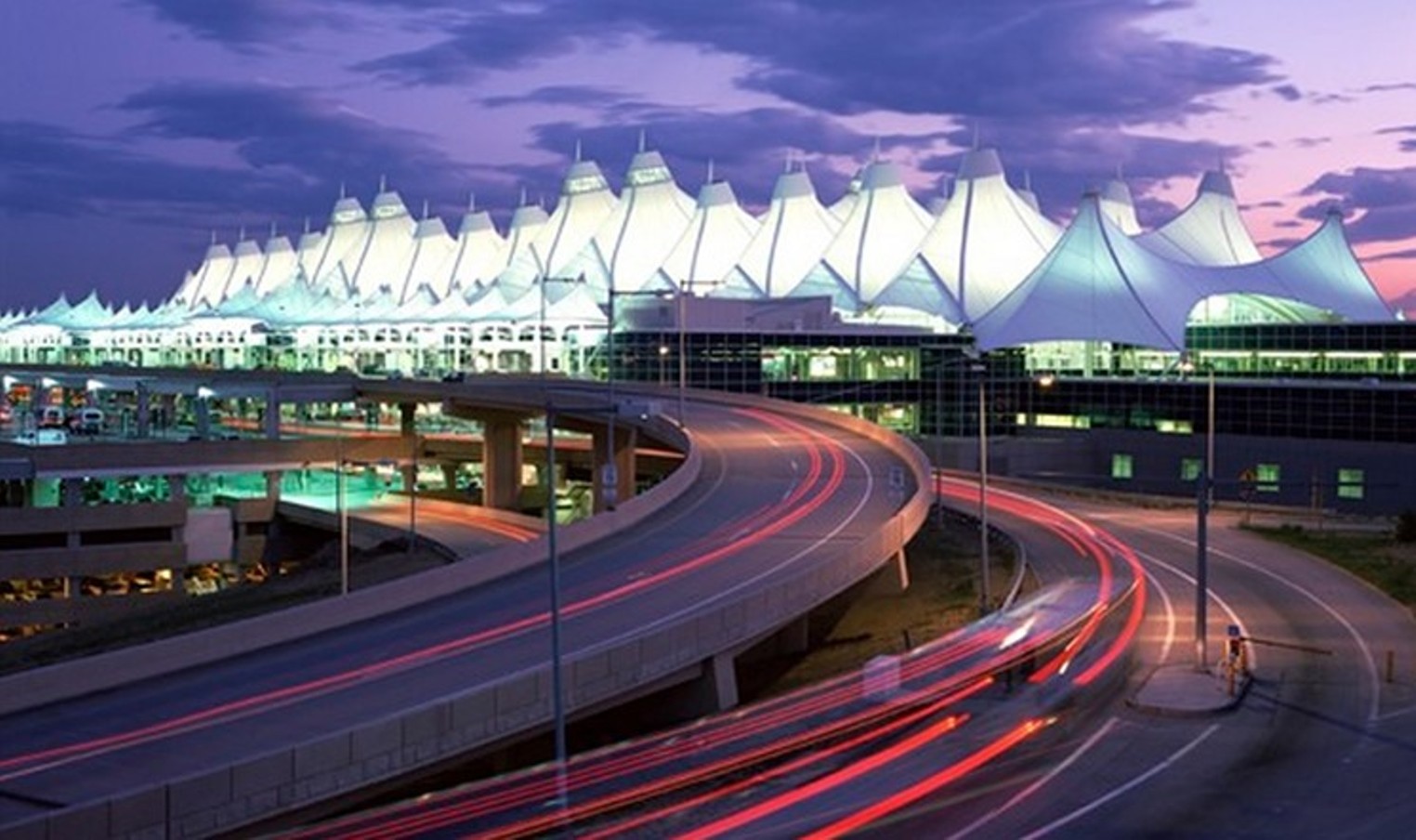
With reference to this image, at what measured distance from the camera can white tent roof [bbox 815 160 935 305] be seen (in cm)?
11525

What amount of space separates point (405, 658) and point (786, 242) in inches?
4021

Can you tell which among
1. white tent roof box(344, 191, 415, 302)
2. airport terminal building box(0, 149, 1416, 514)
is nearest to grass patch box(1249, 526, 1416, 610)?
airport terminal building box(0, 149, 1416, 514)

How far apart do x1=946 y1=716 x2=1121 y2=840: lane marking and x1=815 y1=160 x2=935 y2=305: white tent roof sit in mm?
89683

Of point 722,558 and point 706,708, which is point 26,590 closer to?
point 722,558

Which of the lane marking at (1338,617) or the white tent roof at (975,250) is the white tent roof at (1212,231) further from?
the lane marking at (1338,617)

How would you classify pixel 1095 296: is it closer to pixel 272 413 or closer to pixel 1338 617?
pixel 272 413

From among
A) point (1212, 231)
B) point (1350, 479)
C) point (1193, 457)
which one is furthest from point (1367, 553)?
point (1212, 231)

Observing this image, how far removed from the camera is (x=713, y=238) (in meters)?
133

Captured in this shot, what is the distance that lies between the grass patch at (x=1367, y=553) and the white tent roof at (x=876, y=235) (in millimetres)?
65324

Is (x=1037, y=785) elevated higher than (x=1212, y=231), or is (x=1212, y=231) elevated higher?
(x=1212, y=231)

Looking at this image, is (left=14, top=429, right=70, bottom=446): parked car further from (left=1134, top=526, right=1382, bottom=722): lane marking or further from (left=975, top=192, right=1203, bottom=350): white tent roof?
(left=1134, top=526, right=1382, bottom=722): lane marking

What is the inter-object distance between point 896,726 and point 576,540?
550 inches

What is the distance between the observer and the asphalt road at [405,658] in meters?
20.6

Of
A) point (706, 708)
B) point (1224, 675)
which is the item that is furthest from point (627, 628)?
point (1224, 675)
